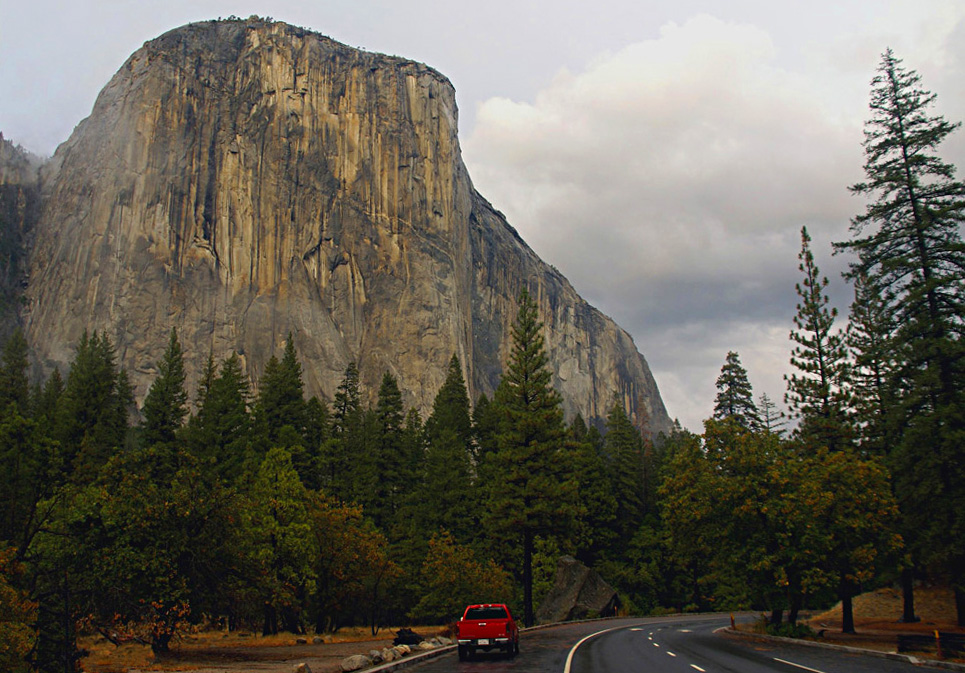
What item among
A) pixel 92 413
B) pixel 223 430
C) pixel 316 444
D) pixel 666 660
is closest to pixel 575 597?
pixel 316 444

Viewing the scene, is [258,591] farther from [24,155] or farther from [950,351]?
[24,155]

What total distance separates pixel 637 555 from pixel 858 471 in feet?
137

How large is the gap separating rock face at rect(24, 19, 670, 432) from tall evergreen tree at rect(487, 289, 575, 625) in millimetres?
65926

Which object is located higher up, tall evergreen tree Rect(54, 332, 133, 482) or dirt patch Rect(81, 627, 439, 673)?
tall evergreen tree Rect(54, 332, 133, 482)

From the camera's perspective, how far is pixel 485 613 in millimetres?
20406

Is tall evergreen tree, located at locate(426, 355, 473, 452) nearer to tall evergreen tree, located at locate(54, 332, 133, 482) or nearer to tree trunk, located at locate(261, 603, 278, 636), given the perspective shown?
tall evergreen tree, located at locate(54, 332, 133, 482)

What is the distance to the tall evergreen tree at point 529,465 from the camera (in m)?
36.5

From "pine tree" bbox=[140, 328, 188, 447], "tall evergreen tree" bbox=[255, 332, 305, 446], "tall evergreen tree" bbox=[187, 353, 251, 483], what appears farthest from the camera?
"tall evergreen tree" bbox=[255, 332, 305, 446]

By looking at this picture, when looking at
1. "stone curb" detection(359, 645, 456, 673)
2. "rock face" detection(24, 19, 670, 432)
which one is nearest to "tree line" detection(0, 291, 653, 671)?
"stone curb" detection(359, 645, 456, 673)

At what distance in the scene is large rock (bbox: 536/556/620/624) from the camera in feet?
158

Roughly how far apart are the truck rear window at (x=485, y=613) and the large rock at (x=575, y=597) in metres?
28.5

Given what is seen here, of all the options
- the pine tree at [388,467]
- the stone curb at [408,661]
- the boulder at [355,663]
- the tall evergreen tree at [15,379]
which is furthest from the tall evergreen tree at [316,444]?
the boulder at [355,663]

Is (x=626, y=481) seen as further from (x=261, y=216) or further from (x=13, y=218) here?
(x=13, y=218)

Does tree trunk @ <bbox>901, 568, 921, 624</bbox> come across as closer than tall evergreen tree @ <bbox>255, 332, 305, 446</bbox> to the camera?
Yes
